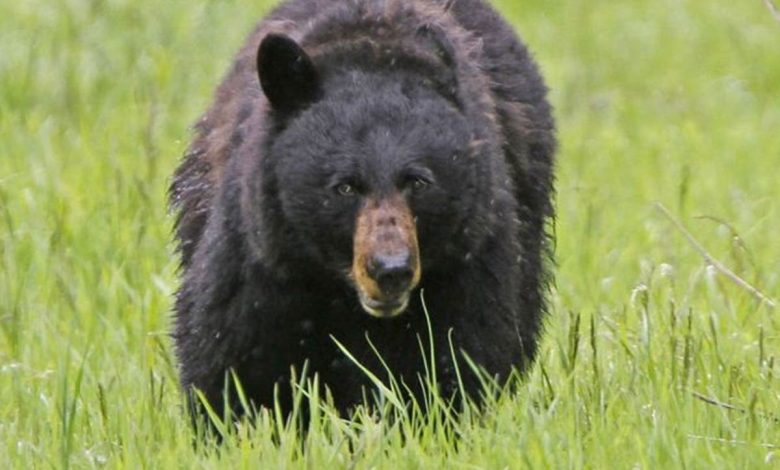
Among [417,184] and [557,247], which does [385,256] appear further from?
[557,247]

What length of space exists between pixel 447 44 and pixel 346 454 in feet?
4.44

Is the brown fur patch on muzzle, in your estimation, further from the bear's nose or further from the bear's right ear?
the bear's right ear

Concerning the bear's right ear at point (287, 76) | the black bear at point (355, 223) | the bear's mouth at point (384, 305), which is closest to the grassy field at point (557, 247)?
the black bear at point (355, 223)

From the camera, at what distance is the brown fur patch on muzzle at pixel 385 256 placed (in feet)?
16.4

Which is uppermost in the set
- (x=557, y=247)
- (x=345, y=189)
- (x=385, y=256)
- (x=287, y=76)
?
(x=287, y=76)

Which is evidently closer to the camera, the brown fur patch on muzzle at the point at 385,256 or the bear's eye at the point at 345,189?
the brown fur patch on muzzle at the point at 385,256

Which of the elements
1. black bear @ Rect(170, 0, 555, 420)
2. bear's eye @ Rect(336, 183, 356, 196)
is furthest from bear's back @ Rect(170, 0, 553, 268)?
bear's eye @ Rect(336, 183, 356, 196)

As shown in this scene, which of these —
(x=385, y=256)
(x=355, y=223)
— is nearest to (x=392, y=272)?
(x=385, y=256)

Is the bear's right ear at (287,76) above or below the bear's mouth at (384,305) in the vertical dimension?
above

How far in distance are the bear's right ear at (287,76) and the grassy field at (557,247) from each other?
907 mm

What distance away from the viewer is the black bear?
5234 millimetres

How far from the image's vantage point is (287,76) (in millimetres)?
5457

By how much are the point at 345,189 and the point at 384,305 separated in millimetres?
345

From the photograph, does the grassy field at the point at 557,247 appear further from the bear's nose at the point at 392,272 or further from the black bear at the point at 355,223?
the bear's nose at the point at 392,272
